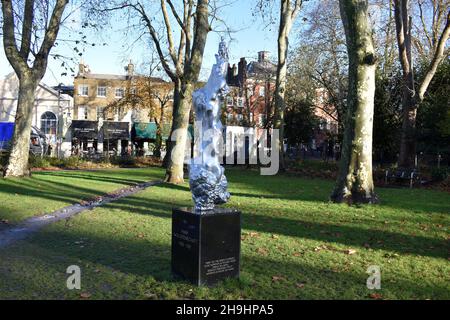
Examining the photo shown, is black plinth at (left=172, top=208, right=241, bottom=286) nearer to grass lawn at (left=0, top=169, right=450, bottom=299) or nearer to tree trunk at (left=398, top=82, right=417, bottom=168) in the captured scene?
grass lawn at (left=0, top=169, right=450, bottom=299)

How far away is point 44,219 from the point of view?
33.0 feet

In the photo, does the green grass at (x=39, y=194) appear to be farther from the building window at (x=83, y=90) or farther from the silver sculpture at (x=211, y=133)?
the building window at (x=83, y=90)

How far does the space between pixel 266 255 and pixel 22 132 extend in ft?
49.3

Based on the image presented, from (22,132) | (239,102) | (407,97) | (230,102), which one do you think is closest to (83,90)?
(230,102)

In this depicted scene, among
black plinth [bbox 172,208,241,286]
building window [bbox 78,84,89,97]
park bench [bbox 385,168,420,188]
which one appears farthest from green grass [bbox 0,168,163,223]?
building window [bbox 78,84,89,97]

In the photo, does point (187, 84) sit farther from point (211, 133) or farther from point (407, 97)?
point (211, 133)

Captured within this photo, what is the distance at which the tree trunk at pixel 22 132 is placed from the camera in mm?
18547

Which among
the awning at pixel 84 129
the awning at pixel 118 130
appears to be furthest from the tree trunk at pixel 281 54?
the awning at pixel 84 129

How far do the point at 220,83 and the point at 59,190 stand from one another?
10913 millimetres

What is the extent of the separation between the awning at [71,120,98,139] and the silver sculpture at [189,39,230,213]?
4969cm

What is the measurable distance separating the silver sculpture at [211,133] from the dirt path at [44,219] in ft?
12.6

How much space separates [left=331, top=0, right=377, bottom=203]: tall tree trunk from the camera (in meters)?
12.7

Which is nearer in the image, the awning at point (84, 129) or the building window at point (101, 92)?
the awning at point (84, 129)
